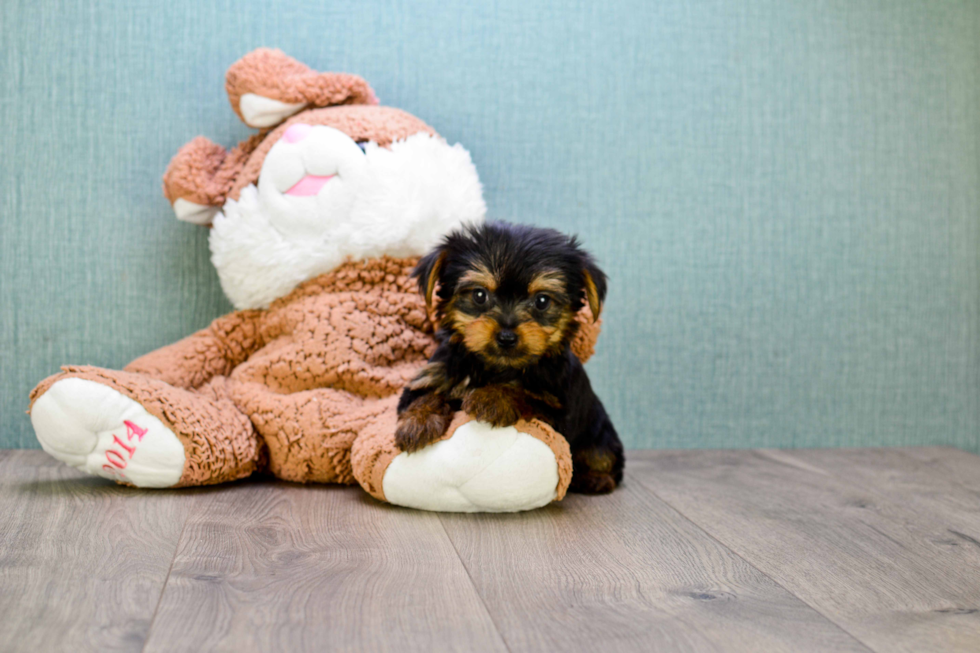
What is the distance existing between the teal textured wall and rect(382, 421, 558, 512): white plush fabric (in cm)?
92

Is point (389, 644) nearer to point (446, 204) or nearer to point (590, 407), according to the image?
point (590, 407)

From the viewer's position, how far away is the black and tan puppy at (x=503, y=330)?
1.75 metres

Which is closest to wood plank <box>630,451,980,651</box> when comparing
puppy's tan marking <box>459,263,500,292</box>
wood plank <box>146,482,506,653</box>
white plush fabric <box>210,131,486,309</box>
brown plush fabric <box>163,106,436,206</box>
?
wood plank <box>146,482,506,653</box>

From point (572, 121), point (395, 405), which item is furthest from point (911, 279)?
point (395, 405)

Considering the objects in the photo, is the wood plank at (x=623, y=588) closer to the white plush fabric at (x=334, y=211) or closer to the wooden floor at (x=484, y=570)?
the wooden floor at (x=484, y=570)

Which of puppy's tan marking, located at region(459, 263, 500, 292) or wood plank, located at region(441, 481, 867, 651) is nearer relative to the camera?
wood plank, located at region(441, 481, 867, 651)

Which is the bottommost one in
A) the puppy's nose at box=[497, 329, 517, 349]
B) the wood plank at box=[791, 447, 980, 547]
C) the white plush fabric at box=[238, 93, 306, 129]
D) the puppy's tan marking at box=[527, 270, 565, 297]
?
the wood plank at box=[791, 447, 980, 547]

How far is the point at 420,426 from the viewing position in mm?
1807

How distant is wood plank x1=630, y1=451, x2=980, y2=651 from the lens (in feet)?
4.31

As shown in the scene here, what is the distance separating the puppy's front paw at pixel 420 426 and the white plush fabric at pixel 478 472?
0.02 metres

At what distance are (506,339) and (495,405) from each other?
0.18 metres

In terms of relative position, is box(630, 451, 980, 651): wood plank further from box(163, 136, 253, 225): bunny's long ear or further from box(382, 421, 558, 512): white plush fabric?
box(163, 136, 253, 225): bunny's long ear

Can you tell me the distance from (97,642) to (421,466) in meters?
0.80

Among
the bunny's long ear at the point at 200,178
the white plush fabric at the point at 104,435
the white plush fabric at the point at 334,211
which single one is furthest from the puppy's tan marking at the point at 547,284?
the bunny's long ear at the point at 200,178
